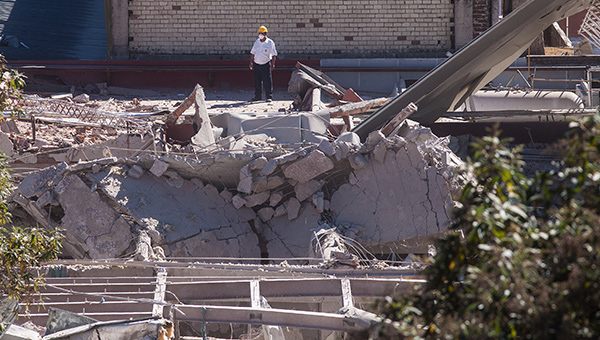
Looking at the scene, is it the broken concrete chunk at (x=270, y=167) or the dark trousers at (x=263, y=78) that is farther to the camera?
the dark trousers at (x=263, y=78)

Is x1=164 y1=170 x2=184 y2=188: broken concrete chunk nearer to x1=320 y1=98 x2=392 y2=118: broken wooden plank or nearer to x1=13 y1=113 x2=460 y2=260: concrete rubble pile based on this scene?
x1=13 y1=113 x2=460 y2=260: concrete rubble pile

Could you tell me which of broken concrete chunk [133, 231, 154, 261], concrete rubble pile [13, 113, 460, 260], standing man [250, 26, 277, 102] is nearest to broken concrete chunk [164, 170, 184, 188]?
concrete rubble pile [13, 113, 460, 260]

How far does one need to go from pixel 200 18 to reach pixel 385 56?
15.4 ft

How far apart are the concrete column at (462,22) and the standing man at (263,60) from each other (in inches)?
206

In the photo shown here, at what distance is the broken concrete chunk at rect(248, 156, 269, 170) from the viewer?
9.70m

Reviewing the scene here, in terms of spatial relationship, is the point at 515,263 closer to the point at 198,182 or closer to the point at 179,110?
the point at 198,182

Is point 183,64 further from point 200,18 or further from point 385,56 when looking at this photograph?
point 385,56

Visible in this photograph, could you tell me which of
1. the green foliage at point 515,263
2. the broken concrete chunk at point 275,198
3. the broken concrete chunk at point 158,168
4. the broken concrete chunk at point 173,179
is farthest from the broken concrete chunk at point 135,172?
the green foliage at point 515,263

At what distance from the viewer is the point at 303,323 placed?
6164mm

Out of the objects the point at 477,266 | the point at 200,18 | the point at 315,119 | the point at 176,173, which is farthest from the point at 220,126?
the point at 477,266

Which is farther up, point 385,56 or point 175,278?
point 385,56

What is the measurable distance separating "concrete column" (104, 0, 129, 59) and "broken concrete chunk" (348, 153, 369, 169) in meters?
10.5

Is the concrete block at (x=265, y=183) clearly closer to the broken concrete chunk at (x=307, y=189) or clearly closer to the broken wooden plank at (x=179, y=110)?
the broken concrete chunk at (x=307, y=189)

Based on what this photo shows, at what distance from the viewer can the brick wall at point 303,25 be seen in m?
18.4
